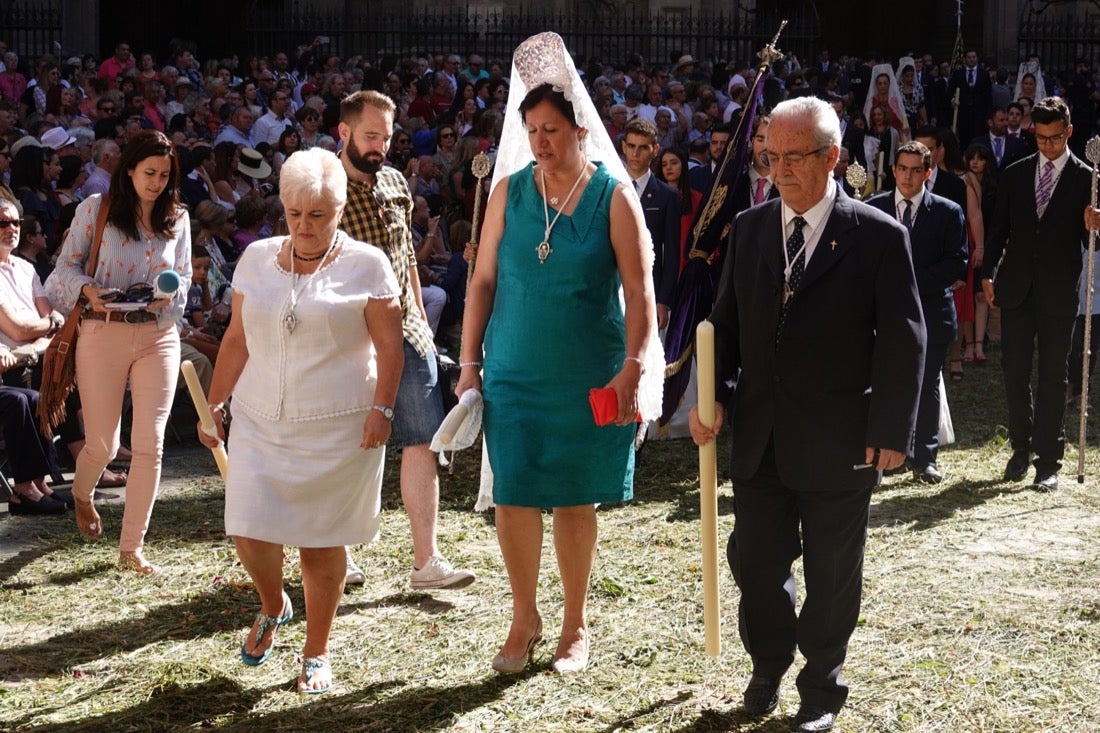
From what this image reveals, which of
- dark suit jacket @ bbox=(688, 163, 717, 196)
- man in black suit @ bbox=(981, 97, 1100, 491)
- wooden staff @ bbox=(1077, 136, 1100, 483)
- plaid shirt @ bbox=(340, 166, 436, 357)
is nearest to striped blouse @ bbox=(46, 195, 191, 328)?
plaid shirt @ bbox=(340, 166, 436, 357)

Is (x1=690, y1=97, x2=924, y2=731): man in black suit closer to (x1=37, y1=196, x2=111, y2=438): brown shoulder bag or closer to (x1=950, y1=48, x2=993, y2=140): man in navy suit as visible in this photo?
(x1=37, y1=196, x2=111, y2=438): brown shoulder bag

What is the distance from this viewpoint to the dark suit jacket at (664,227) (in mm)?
8961

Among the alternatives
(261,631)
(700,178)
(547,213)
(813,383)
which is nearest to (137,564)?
(261,631)

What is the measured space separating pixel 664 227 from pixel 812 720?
15.1 ft

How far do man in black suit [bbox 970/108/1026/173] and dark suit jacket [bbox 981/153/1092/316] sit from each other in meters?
7.90

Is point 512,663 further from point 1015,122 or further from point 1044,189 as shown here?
point 1015,122

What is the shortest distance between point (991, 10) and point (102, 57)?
660 inches

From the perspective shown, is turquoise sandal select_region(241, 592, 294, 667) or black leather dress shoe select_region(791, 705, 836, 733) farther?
turquoise sandal select_region(241, 592, 294, 667)

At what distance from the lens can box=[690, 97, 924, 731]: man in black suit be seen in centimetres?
462

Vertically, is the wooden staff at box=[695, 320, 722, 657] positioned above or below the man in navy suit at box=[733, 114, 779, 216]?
below

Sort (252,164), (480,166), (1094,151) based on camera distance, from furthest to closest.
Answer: (252,164), (1094,151), (480,166)

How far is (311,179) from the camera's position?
4992 mm

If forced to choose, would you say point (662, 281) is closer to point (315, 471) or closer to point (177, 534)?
point (177, 534)

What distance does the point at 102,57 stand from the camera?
1059 inches
